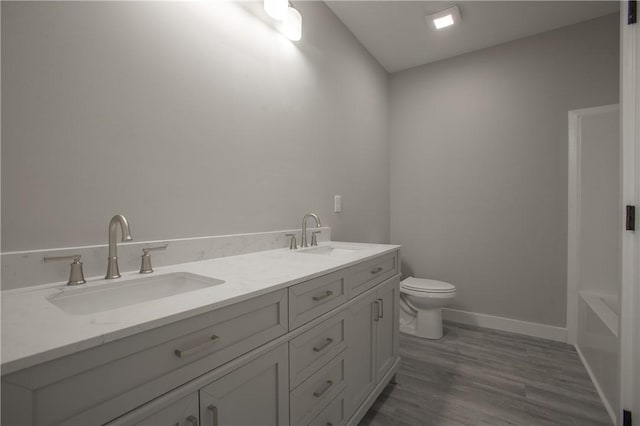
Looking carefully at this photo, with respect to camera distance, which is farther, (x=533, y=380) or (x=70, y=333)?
(x=533, y=380)

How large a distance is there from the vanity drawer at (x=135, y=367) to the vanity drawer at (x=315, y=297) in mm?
160

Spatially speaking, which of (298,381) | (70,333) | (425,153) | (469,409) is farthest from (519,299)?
(70,333)

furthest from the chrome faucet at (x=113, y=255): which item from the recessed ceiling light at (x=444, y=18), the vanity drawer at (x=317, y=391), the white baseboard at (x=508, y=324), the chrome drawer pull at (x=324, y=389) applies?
the white baseboard at (x=508, y=324)

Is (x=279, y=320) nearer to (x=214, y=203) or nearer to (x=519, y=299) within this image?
(x=214, y=203)

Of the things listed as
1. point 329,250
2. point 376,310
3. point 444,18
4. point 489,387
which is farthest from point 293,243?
point 444,18

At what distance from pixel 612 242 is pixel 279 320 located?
99.3 inches

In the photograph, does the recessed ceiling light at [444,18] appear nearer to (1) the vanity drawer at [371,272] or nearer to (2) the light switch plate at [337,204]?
(2) the light switch plate at [337,204]

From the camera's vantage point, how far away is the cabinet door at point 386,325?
1.50m

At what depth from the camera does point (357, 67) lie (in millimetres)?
2502

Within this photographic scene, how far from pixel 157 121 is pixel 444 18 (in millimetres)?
2258

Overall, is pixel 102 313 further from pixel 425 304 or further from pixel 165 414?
pixel 425 304

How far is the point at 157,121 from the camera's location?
1.08 meters

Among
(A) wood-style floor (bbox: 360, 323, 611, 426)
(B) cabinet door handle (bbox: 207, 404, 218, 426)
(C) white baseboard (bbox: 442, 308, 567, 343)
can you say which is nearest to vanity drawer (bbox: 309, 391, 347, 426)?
(A) wood-style floor (bbox: 360, 323, 611, 426)

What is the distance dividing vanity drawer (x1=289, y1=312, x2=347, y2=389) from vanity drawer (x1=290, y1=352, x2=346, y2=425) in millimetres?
29
